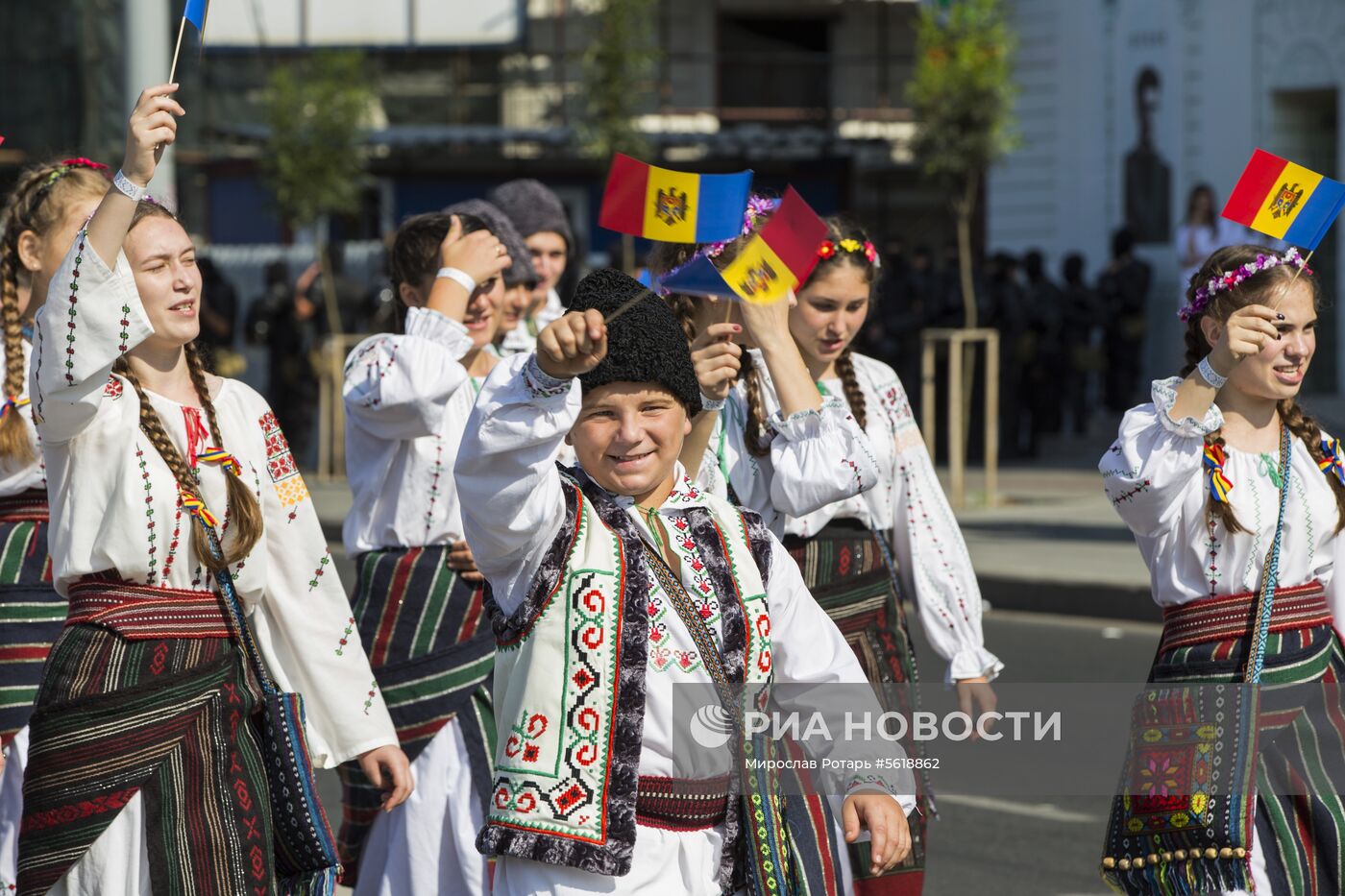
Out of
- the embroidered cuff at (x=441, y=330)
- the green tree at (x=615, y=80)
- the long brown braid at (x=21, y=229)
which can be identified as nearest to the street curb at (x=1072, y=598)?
the embroidered cuff at (x=441, y=330)

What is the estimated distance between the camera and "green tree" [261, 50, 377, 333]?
21.6 meters

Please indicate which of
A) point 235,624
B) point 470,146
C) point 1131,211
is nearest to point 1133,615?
point 235,624

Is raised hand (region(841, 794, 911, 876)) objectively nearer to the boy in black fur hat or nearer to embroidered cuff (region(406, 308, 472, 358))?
the boy in black fur hat

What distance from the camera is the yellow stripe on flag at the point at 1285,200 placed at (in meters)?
4.44

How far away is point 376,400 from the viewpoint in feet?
15.3

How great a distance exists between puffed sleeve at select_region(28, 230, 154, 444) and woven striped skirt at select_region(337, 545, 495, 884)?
1431 millimetres

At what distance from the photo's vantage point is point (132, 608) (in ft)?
11.9

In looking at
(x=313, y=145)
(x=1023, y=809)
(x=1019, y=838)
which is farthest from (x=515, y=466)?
(x=313, y=145)

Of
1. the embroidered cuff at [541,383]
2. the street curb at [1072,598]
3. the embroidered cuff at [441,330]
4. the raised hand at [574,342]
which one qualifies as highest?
the raised hand at [574,342]

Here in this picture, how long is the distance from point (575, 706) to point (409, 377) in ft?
5.33

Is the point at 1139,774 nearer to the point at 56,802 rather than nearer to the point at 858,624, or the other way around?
the point at 858,624

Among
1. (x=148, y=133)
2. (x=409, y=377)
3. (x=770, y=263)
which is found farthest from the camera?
(x=409, y=377)

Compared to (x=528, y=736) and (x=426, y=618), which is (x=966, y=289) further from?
(x=528, y=736)

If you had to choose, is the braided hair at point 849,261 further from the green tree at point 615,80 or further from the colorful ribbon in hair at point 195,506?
the green tree at point 615,80
